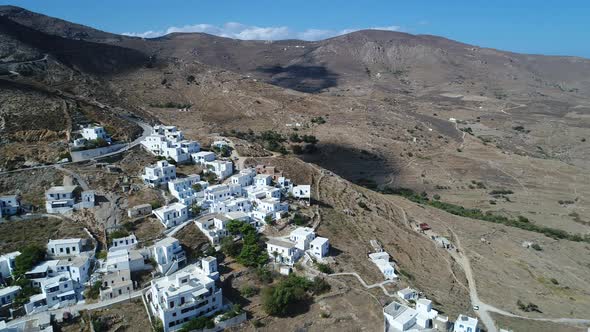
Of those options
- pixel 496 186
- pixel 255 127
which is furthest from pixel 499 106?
pixel 255 127

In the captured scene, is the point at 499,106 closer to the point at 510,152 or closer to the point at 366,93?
the point at 366,93

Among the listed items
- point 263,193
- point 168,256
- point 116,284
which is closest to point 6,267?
point 116,284

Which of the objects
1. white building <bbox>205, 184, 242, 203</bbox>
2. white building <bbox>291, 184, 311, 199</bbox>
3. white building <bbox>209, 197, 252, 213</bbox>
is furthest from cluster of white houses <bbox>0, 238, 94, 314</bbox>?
Answer: white building <bbox>291, 184, 311, 199</bbox>

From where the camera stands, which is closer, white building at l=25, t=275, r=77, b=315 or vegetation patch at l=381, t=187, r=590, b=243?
white building at l=25, t=275, r=77, b=315

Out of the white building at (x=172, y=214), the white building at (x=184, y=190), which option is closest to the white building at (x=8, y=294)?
the white building at (x=172, y=214)

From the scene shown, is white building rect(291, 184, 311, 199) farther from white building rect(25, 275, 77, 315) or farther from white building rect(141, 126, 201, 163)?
white building rect(25, 275, 77, 315)
